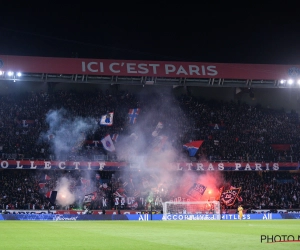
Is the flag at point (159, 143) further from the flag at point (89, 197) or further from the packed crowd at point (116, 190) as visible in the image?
the flag at point (89, 197)

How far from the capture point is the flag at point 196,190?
4997 centimetres

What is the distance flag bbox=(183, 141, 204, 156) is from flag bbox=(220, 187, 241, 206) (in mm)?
5650

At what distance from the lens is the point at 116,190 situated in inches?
1887

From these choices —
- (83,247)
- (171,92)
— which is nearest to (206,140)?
(171,92)

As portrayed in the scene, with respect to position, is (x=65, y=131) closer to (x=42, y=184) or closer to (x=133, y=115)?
(x=42, y=184)

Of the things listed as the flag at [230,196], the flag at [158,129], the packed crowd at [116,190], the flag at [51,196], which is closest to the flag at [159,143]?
the flag at [158,129]

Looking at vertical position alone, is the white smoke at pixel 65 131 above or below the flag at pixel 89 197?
above

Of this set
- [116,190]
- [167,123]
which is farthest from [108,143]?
[167,123]

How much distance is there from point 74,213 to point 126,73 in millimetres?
15863

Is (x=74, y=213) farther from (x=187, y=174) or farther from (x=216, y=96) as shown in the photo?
(x=216, y=96)

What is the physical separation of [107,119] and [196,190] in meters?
12.3

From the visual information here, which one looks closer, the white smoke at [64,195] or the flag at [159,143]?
the white smoke at [64,195]

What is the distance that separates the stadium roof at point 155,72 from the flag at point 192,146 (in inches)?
267

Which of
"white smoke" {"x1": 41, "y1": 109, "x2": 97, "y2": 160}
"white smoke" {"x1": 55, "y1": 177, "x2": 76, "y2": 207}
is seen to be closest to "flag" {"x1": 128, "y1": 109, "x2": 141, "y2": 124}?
"white smoke" {"x1": 41, "y1": 109, "x2": 97, "y2": 160}
